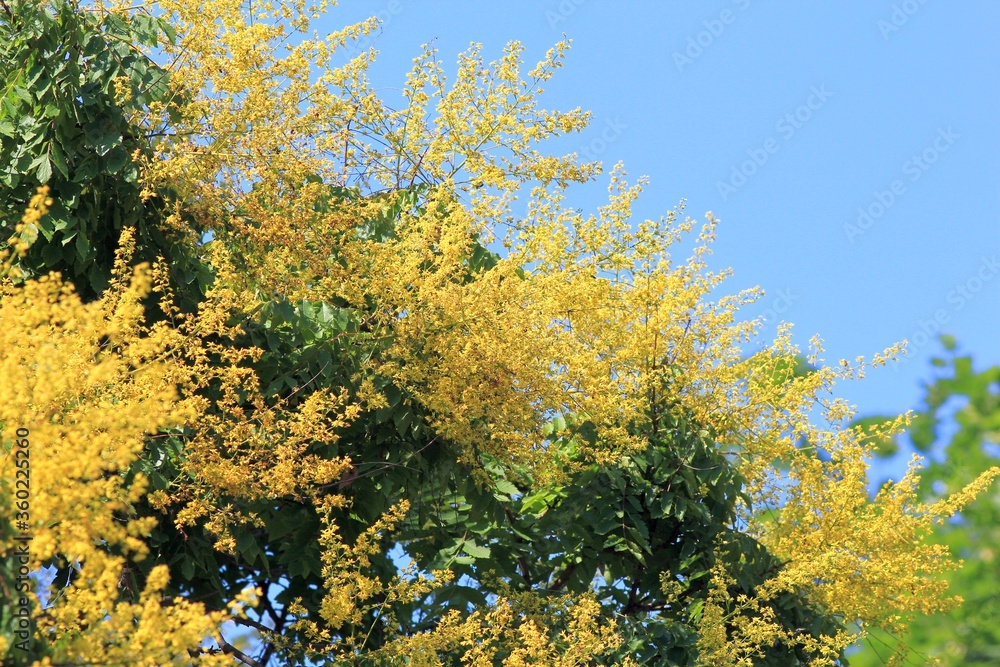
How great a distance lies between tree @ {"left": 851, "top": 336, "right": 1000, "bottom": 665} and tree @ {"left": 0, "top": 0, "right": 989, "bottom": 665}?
99cm

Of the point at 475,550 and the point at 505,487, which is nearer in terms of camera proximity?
the point at 475,550

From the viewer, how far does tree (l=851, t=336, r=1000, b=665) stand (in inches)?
280

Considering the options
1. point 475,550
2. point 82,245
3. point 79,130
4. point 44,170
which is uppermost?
point 79,130

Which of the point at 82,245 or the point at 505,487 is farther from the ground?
the point at 82,245

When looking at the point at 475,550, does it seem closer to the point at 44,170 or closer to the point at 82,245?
the point at 82,245

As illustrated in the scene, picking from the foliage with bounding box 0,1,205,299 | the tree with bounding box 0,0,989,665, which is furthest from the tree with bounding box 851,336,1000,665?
the foliage with bounding box 0,1,205,299

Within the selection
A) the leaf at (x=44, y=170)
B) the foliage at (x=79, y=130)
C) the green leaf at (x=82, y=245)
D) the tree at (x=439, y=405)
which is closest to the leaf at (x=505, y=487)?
the tree at (x=439, y=405)

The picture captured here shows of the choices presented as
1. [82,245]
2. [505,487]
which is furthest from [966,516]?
[82,245]

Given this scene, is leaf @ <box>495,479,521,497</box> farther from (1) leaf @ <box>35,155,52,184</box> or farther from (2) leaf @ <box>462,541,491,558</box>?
(1) leaf @ <box>35,155,52,184</box>

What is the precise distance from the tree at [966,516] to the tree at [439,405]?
0.99 meters

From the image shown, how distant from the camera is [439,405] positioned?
5621 millimetres

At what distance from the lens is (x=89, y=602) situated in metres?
3.69

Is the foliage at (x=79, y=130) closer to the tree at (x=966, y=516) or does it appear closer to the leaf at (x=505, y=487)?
the leaf at (x=505, y=487)

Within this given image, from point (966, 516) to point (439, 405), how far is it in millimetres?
3769
